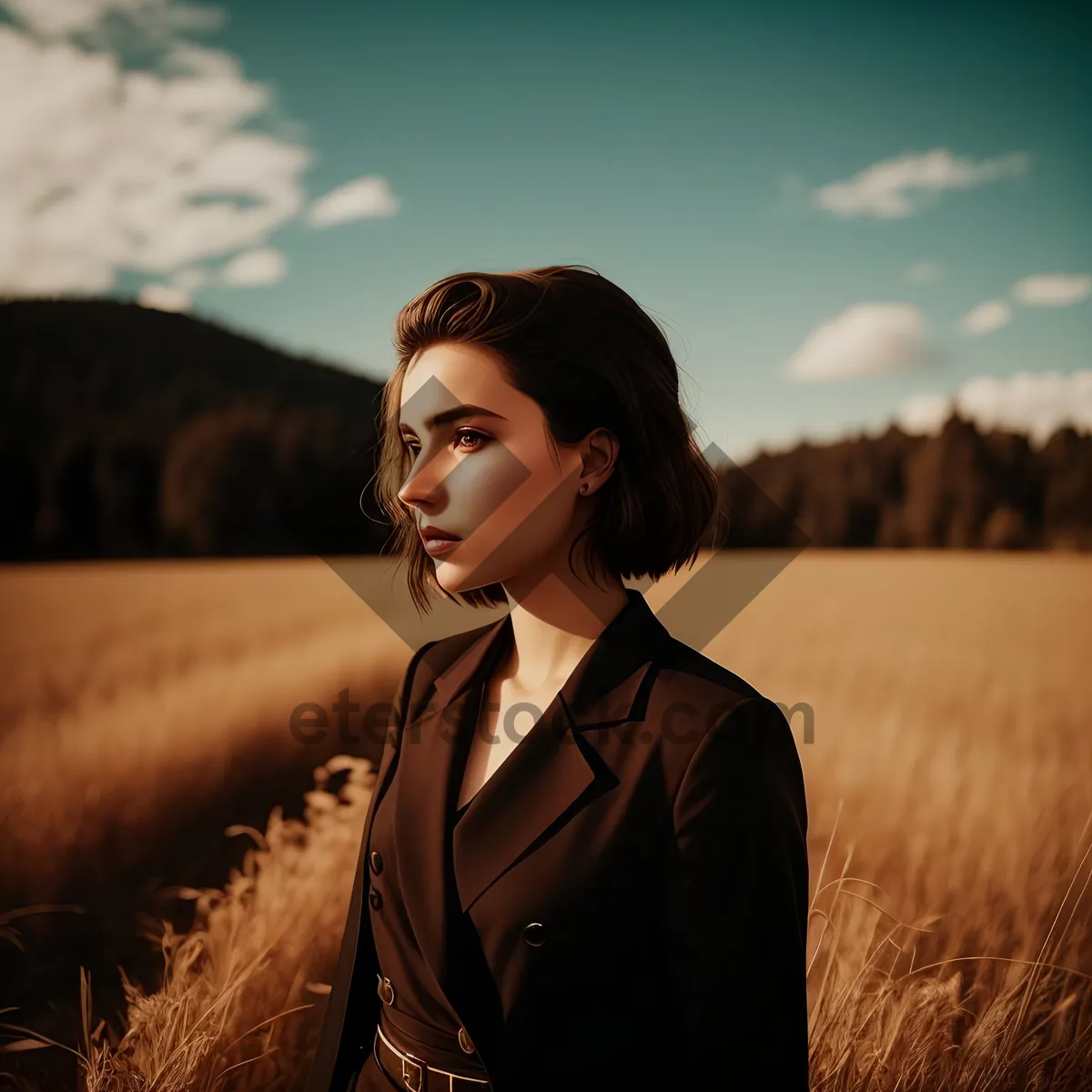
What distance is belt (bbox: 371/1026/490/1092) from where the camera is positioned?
119 centimetres

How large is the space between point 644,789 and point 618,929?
20 cm

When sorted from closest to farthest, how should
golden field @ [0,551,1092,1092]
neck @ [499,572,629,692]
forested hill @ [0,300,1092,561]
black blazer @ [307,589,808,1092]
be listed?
black blazer @ [307,589,808,1092] → neck @ [499,572,629,692] → golden field @ [0,551,1092,1092] → forested hill @ [0,300,1092,561]

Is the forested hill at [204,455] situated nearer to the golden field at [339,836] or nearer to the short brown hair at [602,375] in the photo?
the golden field at [339,836]

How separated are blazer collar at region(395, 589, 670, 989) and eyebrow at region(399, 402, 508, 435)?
1.38 feet

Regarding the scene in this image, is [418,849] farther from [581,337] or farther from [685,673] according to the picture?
[581,337]

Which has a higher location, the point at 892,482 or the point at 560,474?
the point at 892,482

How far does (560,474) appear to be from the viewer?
1265 millimetres

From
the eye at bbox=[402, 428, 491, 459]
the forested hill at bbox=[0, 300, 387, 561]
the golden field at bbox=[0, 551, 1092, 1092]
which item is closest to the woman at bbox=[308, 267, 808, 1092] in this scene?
the eye at bbox=[402, 428, 491, 459]

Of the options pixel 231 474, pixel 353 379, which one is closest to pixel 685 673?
pixel 353 379

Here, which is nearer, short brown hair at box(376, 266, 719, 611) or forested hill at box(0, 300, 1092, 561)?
short brown hair at box(376, 266, 719, 611)

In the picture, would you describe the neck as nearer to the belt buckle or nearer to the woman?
the woman

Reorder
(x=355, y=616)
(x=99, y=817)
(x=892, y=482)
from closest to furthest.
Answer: (x=99, y=817)
(x=355, y=616)
(x=892, y=482)

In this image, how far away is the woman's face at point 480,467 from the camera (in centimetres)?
122

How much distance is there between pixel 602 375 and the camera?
1.27 meters
